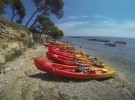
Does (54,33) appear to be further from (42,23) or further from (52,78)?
(52,78)

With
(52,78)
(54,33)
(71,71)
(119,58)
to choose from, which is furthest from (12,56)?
(54,33)

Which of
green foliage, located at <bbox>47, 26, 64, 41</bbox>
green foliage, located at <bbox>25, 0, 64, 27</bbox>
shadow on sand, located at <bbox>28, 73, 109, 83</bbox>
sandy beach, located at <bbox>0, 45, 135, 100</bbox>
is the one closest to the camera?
sandy beach, located at <bbox>0, 45, 135, 100</bbox>

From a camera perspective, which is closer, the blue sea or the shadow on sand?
the shadow on sand

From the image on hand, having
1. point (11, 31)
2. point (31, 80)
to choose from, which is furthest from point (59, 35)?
point (31, 80)

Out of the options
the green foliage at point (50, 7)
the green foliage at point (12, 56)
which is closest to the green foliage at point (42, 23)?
the green foliage at point (50, 7)

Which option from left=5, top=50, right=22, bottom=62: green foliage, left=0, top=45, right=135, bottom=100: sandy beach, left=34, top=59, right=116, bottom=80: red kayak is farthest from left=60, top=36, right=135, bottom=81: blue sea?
left=5, top=50, right=22, bottom=62: green foliage

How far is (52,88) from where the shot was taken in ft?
41.3

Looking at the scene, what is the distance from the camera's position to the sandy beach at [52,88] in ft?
37.0

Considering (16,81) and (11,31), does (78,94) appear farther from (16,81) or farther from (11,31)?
(11,31)

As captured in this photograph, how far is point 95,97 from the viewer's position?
11.8m

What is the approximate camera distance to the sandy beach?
11289mm

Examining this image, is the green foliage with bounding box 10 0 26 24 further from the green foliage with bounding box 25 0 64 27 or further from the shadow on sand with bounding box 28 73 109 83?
the shadow on sand with bounding box 28 73 109 83

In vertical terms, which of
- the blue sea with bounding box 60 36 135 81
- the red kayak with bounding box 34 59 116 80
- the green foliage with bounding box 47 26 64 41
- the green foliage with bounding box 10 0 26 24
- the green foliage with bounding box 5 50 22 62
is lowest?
the blue sea with bounding box 60 36 135 81

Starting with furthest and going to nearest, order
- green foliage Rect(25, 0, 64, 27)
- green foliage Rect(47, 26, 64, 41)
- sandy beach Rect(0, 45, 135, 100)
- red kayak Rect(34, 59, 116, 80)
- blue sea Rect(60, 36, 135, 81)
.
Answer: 1. green foliage Rect(47, 26, 64, 41)
2. green foliage Rect(25, 0, 64, 27)
3. blue sea Rect(60, 36, 135, 81)
4. red kayak Rect(34, 59, 116, 80)
5. sandy beach Rect(0, 45, 135, 100)
